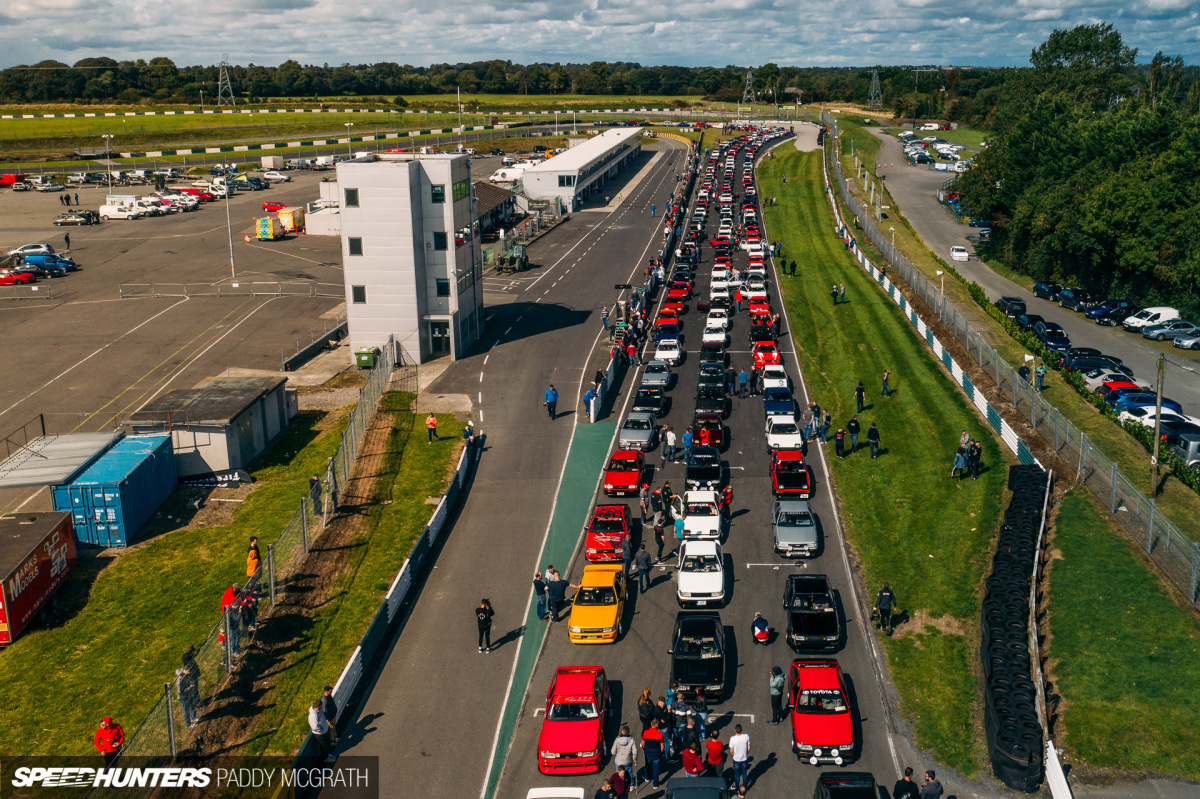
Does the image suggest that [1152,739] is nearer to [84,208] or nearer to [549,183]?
[549,183]

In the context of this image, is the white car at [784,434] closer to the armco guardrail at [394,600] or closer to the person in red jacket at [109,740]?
the armco guardrail at [394,600]

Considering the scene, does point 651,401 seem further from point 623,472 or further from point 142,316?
point 142,316

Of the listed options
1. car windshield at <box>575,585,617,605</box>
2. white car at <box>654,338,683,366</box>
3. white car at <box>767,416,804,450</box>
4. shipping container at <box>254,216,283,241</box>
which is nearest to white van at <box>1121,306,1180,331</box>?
white car at <box>654,338,683,366</box>

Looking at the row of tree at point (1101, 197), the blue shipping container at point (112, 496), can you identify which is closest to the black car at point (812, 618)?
the blue shipping container at point (112, 496)

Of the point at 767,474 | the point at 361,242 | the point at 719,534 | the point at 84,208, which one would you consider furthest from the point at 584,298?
the point at 84,208

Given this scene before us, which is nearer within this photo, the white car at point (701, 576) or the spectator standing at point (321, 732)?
the spectator standing at point (321, 732)

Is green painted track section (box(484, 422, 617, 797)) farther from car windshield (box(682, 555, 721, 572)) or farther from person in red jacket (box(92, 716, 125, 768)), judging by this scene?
person in red jacket (box(92, 716, 125, 768))

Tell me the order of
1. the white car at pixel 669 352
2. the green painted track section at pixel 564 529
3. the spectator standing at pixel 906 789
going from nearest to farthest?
the spectator standing at pixel 906 789 → the green painted track section at pixel 564 529 → the white car at pixel 669 352
